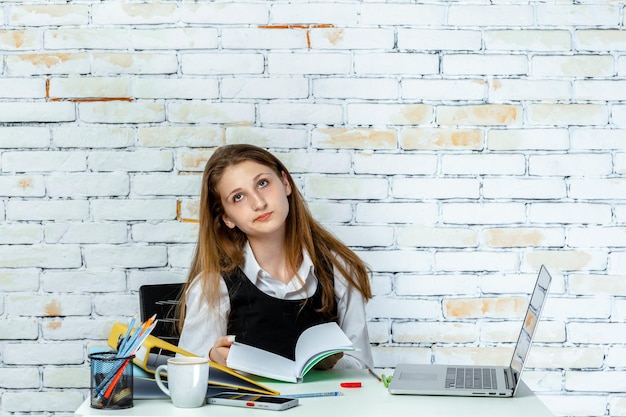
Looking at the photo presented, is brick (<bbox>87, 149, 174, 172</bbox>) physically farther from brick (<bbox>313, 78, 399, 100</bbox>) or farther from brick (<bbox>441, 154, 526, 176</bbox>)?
brick (<bbox>441, 154, 526, 176</bbox>)


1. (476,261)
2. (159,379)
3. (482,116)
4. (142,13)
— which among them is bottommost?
(159,379)

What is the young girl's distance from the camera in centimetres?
206

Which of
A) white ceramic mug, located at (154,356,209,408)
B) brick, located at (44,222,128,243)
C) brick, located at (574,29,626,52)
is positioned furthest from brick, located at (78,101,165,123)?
brick, located at (574,29,626,52)

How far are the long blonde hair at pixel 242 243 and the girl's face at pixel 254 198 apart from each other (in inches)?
1.3

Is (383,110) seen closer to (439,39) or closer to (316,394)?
(439,39)

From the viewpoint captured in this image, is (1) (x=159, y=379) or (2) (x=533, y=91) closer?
(1) (x=159, y=379)

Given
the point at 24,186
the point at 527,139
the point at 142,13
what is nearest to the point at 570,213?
the point at 527,139

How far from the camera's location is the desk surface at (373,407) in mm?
1387

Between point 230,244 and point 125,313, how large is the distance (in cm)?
51

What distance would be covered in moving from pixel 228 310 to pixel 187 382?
70 cm

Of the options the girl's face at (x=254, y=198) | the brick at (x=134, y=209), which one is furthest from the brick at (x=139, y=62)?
the girl's face at (x=254, y=198)

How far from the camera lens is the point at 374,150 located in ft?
8.00

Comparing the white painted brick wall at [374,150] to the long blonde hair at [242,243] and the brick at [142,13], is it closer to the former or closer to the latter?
the brick at [142,13]

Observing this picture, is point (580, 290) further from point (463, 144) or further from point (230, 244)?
point (230, 244)
